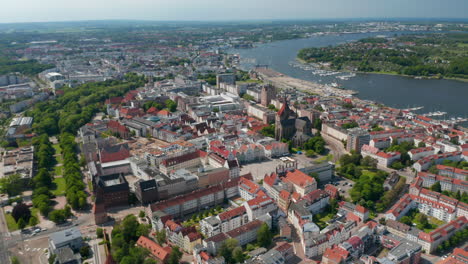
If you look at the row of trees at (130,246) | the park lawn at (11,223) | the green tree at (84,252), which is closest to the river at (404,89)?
the row of trees at (130,246)

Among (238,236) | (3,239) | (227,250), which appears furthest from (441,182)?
(3,239)

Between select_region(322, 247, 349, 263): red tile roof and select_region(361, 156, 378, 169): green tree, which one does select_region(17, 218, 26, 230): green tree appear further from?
select_region(361, 156, 378, 169): green tree

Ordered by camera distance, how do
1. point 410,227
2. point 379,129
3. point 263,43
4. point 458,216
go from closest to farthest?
point 410,227
point 458,216
point 379,129
point 263,43

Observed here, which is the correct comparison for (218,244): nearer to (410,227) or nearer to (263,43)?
(410,227)

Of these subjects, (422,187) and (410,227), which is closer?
(410,227)

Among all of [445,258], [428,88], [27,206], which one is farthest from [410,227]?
[428,88]

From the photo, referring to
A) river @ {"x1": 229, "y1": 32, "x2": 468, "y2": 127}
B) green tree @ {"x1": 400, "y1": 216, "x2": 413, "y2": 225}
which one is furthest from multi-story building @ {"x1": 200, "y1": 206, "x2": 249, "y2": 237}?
river @ {"x1": 229, "y1": 32, "x2": 468, "y2": 127}
